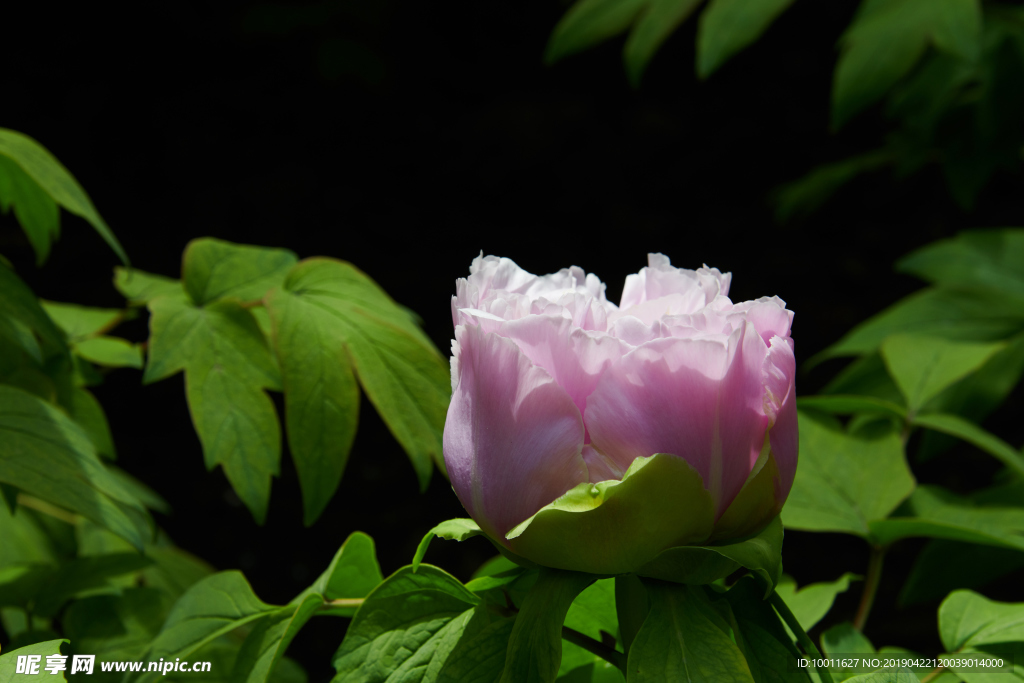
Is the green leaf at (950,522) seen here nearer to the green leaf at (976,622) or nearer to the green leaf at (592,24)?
the green leaf at (976,622)

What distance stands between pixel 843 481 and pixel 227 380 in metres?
0.43

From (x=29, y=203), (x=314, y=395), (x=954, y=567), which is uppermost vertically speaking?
(x=29, y=203)

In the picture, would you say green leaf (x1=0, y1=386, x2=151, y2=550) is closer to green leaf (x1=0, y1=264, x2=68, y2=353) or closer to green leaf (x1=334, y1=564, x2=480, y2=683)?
green leaf (x1=0, y1=264, x2=68, y2=353)

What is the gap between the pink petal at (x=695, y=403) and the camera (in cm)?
27

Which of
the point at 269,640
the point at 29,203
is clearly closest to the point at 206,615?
the point at 269,640

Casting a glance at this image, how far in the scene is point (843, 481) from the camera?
534mm

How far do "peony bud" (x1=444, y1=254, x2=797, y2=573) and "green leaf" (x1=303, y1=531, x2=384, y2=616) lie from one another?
0.43ft

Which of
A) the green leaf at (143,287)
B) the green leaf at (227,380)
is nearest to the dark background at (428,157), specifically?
the green leaf at (143,287)

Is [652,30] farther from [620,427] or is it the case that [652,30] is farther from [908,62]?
[620,427]

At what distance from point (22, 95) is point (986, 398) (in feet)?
8.15

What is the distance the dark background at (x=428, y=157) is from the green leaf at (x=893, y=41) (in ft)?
3.11

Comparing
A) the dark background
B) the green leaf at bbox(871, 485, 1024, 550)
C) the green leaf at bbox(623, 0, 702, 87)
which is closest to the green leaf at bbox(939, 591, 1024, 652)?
the green leaf at bbox(871, 485, 1024, 550)

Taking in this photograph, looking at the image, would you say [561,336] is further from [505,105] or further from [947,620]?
[505,105]

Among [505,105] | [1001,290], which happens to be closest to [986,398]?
[1001,290]
